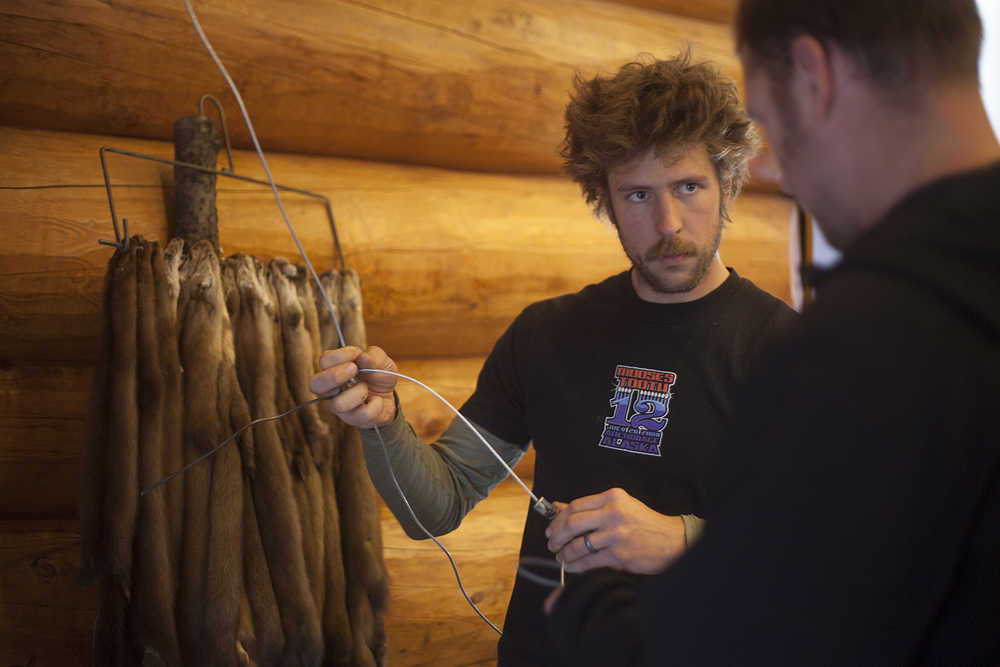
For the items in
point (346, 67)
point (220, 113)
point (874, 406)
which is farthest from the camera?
point (346, 67)

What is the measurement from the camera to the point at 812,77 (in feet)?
2.76

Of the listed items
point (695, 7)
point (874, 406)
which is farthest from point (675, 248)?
point (695, 7)

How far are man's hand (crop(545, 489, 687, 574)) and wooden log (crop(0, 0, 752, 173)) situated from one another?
1752mm

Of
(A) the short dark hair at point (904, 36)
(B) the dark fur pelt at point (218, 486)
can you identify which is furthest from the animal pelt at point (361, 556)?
(A) the short dark hair at point (904, 36)

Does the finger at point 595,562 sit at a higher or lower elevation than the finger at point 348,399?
lower

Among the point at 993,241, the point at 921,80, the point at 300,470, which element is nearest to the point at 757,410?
the point at 993,241

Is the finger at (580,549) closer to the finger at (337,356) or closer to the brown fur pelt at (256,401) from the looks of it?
the finger at (337,356)

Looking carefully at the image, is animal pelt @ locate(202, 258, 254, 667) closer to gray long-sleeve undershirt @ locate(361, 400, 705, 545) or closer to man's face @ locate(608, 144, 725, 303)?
gray long-sleeve undershirt @ locate(361, 400, 705, 545)

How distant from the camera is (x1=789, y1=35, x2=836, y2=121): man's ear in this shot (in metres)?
0.83

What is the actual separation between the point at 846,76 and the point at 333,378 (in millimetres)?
1076

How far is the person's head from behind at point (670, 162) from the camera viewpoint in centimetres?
178

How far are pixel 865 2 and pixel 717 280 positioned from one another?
3.41 ft

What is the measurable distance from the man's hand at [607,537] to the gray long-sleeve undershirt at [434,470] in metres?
0.50

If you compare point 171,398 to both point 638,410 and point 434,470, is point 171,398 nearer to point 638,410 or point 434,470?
point 434,470
